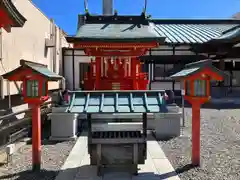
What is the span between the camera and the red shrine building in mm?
7023

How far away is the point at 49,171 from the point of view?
4.78 meters

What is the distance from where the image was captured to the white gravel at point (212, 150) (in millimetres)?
4648

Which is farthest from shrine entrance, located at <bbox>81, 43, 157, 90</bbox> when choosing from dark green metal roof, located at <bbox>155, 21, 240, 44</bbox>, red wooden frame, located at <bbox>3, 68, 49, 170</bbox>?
dark green metal roof, located at <bbox>155, 21, 240, 44</bbox>

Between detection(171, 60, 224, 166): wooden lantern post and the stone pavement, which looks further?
detection(171, 60, 224, 166): wooden lantern post

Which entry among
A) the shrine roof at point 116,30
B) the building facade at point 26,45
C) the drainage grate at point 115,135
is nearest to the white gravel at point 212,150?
the drainage grate at point 115,135

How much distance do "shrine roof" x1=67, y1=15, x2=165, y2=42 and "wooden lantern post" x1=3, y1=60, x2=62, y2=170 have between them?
2.69 m

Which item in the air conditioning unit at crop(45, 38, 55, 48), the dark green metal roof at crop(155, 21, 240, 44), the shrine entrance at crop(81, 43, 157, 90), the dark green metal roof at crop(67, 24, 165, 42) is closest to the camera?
the dark green metal roof at crop(67, 24, 165, 42)

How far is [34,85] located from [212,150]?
477 centimetres

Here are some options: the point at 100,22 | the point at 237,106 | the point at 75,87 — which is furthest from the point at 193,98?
the point at 75,87

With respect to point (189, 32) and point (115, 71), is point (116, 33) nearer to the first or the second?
point (115, 71)

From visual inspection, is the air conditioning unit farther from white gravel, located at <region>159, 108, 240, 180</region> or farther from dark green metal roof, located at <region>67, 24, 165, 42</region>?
white gravel, located at <region>159, 108, 240, 180</region>

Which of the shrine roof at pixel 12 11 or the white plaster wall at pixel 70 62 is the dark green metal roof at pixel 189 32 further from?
the shrine roof at pixel 12 11

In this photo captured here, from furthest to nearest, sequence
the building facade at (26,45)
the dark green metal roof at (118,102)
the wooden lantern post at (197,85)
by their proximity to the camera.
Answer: the building facade at (26,45) → the wooden lantern post at (197,85) → the dark green metal roof at (118,102)

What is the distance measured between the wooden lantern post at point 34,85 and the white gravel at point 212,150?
302cm
